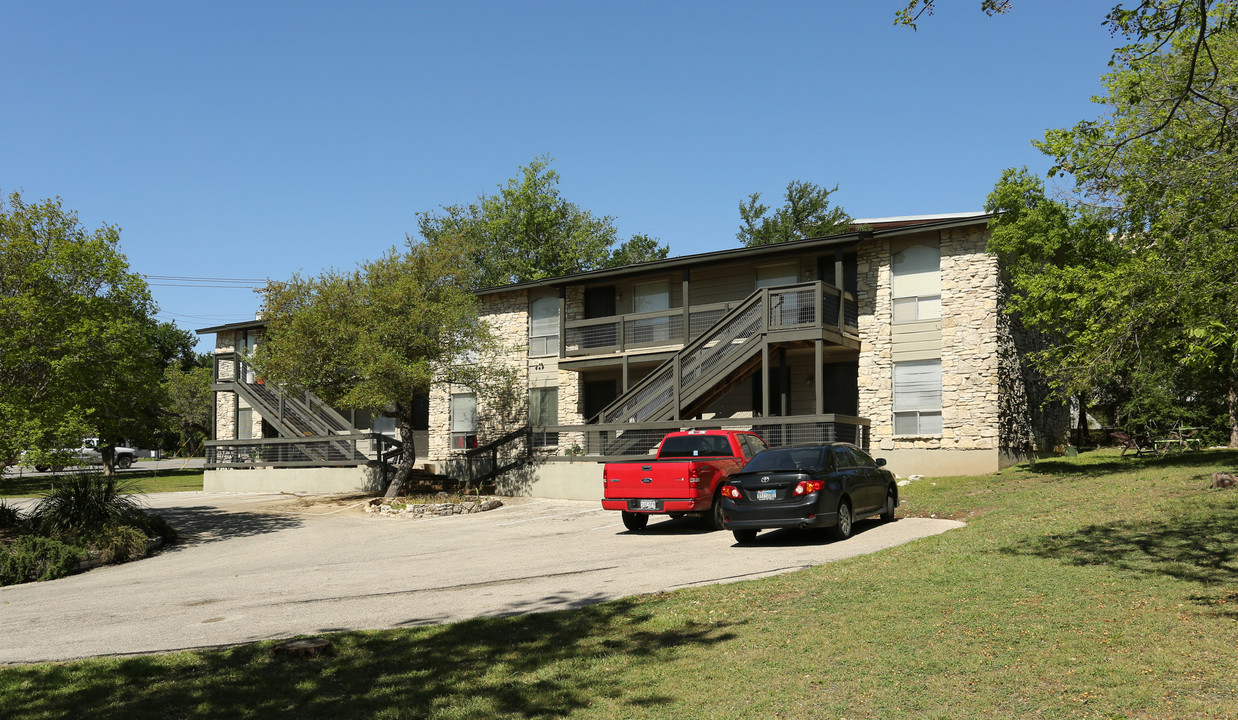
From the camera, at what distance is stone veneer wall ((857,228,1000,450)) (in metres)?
23.0

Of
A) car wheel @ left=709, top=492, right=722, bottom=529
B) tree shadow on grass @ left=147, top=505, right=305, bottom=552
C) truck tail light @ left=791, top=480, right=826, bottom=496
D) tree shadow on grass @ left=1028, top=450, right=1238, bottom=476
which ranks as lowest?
tree shadow on grass @ left=147, top=505, right=305, bottom=552

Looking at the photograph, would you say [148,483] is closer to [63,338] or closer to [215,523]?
[215,523]

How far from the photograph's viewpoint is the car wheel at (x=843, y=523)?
1345 cm

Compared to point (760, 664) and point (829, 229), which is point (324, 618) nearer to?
point (760, 664)

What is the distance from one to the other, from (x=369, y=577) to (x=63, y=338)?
832cm

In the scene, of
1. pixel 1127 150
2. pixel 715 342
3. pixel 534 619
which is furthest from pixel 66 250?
pixel 1127 150

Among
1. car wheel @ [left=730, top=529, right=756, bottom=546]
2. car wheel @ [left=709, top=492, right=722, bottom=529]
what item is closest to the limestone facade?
car wheel @ [left=709, top=492, right=722, bottom=529]

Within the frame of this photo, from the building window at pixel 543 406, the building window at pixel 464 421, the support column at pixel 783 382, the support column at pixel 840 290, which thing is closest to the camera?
the support column at pixel 840 290

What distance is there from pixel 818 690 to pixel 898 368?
19.7m

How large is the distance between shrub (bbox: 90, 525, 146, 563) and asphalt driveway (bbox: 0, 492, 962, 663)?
407mm

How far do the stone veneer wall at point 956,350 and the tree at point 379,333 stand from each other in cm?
1075

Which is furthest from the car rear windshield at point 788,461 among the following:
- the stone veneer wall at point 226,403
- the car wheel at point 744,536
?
the stone veneer wall at point 226,403

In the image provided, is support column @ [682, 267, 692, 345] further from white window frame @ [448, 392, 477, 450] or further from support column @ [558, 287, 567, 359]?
white window frame @ [448, 392, 477, 450]

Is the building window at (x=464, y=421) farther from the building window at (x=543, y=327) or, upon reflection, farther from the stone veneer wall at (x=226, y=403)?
the stone veneer wall at (x=226, y=403)
